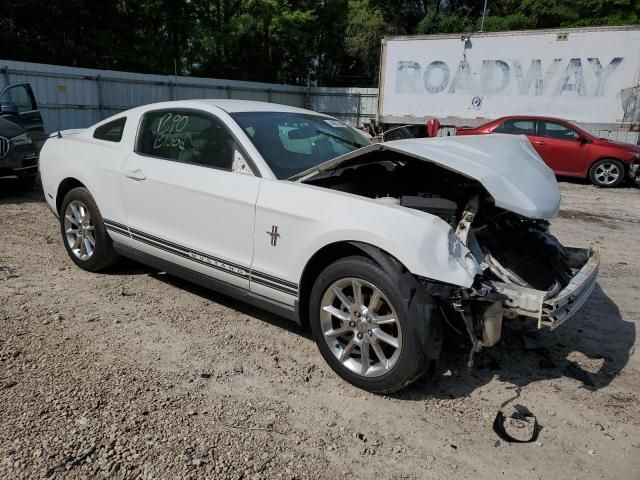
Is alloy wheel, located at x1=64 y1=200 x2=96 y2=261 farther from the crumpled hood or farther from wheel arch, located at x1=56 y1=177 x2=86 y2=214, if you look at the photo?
the crumpled hood

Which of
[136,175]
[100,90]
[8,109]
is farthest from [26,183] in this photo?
[100,90]

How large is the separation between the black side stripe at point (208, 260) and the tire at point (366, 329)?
255mm

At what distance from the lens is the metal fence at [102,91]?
15.3 meters

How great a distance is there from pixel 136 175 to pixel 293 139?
1.31 metres

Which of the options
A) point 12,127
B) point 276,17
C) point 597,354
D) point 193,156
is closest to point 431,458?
point 597,354

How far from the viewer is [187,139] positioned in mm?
4074

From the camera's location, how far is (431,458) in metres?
2.58

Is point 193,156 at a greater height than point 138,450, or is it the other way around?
point 193,156

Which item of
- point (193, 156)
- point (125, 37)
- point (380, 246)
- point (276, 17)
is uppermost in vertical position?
point (276, 17)

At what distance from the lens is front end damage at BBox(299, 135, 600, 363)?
2838mm

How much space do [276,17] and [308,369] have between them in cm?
2989

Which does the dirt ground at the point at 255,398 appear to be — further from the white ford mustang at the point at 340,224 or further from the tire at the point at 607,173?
the tire at the point at 607,173

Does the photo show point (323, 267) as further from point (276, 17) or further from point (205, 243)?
point (276, 17)

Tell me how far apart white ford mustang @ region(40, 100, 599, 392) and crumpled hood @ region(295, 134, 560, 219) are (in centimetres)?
1
